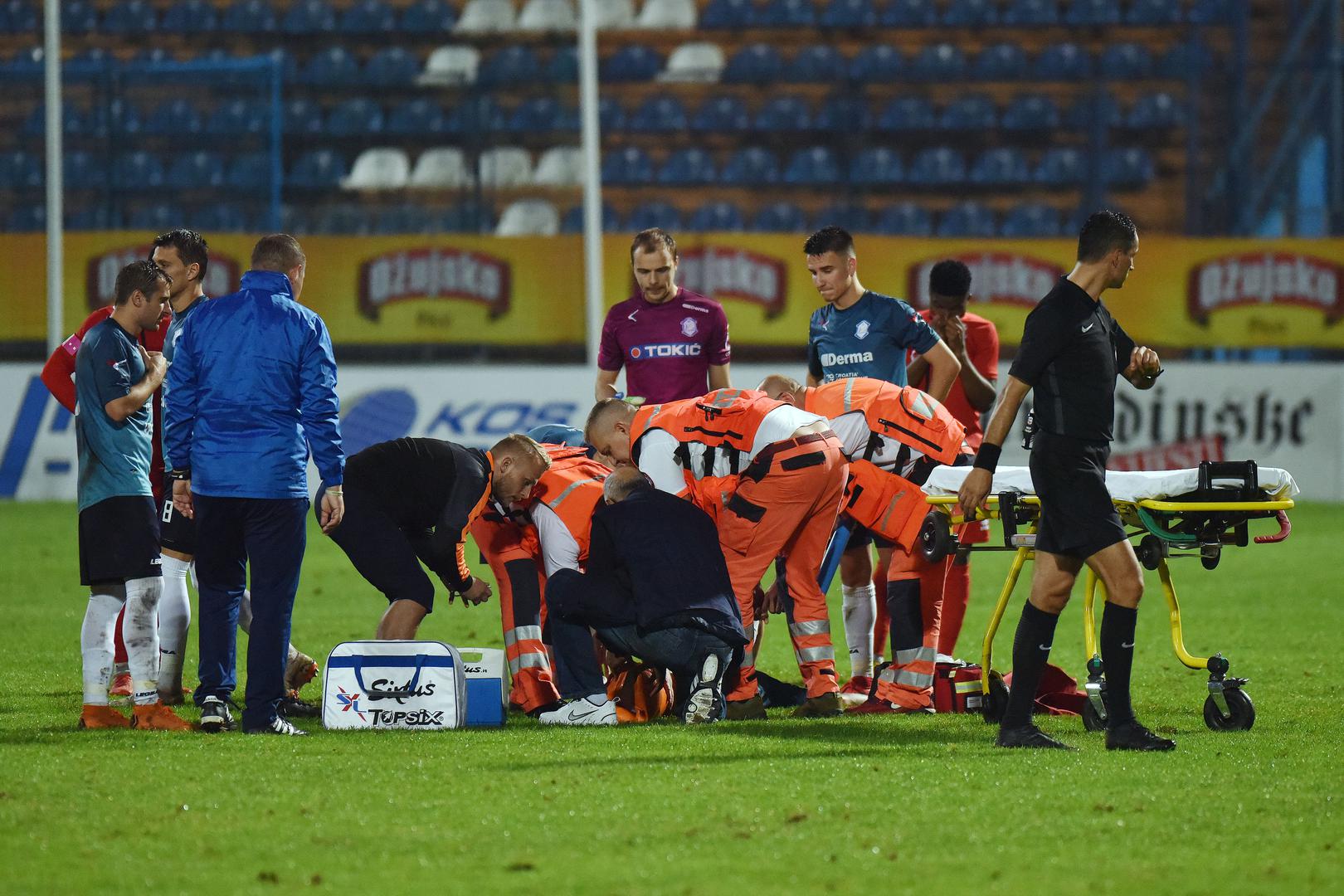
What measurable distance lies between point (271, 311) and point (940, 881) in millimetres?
3366

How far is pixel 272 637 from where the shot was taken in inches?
248

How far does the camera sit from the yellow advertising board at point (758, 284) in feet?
60.2

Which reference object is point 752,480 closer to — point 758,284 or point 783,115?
point 758,284

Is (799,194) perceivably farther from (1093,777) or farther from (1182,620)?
(1093,777)

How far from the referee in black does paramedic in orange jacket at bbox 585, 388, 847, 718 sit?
105cm

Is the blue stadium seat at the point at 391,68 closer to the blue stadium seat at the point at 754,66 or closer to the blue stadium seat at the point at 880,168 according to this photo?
the blue stadium seat at the point at 754,66

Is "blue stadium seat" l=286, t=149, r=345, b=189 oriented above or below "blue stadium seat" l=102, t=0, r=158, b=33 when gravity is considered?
below

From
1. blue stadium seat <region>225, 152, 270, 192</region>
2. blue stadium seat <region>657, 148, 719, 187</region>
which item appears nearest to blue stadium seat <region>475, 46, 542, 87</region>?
blue stadium seat <region>657, 148, 719, 187</region>

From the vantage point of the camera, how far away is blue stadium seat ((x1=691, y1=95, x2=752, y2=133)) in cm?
2206

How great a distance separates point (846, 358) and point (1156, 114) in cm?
1562

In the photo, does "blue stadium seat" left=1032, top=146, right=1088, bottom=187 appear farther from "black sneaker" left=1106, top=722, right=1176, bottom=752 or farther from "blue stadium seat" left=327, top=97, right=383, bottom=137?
"black sneaker" left=1106, top=722, right=1176, bottom=752

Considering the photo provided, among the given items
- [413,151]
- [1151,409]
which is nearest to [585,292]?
[413,151]

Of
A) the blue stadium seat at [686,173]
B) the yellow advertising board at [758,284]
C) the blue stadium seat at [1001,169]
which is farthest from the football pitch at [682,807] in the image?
the blue stadium seat at [686,173]

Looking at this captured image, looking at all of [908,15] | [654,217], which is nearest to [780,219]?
[654,217]
